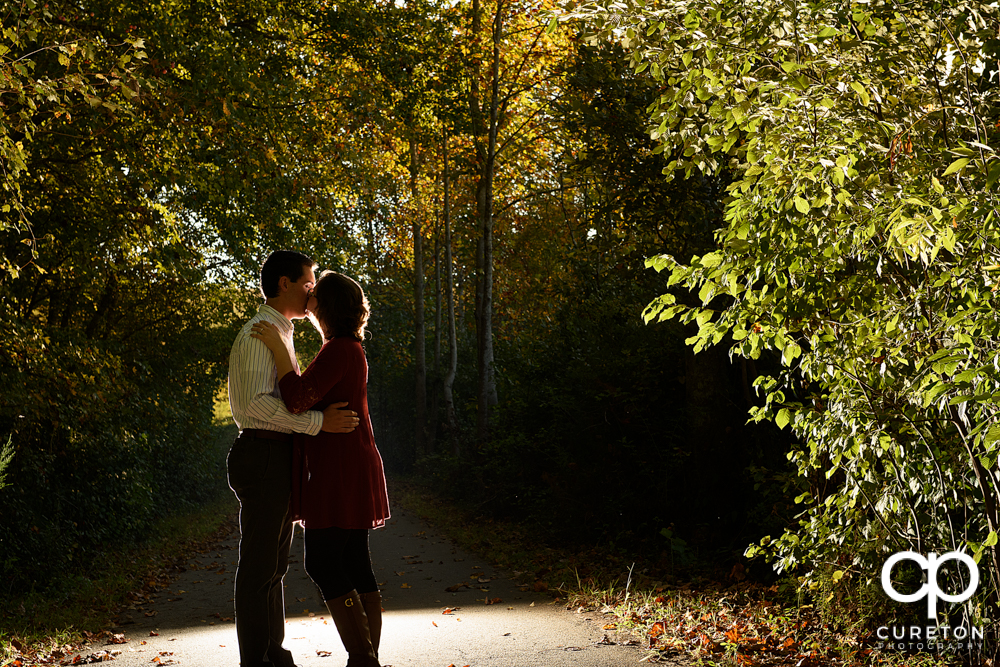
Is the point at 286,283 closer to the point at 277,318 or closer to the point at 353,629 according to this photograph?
the point at 277,318

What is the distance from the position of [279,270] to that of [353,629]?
1963 millimetres

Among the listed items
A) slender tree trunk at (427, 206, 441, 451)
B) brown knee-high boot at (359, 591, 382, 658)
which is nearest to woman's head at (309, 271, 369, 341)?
brown knee-high boot at (359, 591, 382, 658)

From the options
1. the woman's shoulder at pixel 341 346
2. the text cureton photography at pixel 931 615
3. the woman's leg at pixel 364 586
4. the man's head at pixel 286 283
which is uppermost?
the man's head at pixel 286 283

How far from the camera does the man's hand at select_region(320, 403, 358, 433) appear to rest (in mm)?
4570

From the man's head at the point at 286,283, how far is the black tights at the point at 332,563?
1.21m

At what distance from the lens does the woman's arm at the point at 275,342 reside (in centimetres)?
455

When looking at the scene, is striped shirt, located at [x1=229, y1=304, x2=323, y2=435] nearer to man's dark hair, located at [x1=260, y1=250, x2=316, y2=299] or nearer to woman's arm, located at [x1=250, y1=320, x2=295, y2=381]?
woman's arm, located at [x1=250, y1=320, x2=295, y2=381]

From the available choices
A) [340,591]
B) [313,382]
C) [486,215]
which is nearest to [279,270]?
[313,382]

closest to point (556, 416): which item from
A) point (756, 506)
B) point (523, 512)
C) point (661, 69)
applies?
point (523, 512)

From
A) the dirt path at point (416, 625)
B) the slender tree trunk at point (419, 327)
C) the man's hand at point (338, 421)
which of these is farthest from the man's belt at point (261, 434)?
the slender tree trunk at point (419, 327)

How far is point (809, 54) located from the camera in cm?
439

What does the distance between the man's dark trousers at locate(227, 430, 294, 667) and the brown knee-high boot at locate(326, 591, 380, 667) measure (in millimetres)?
379

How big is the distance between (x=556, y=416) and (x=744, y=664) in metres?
7.40

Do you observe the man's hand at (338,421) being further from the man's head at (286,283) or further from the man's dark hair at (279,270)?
the man's dark hair at (279,270)
